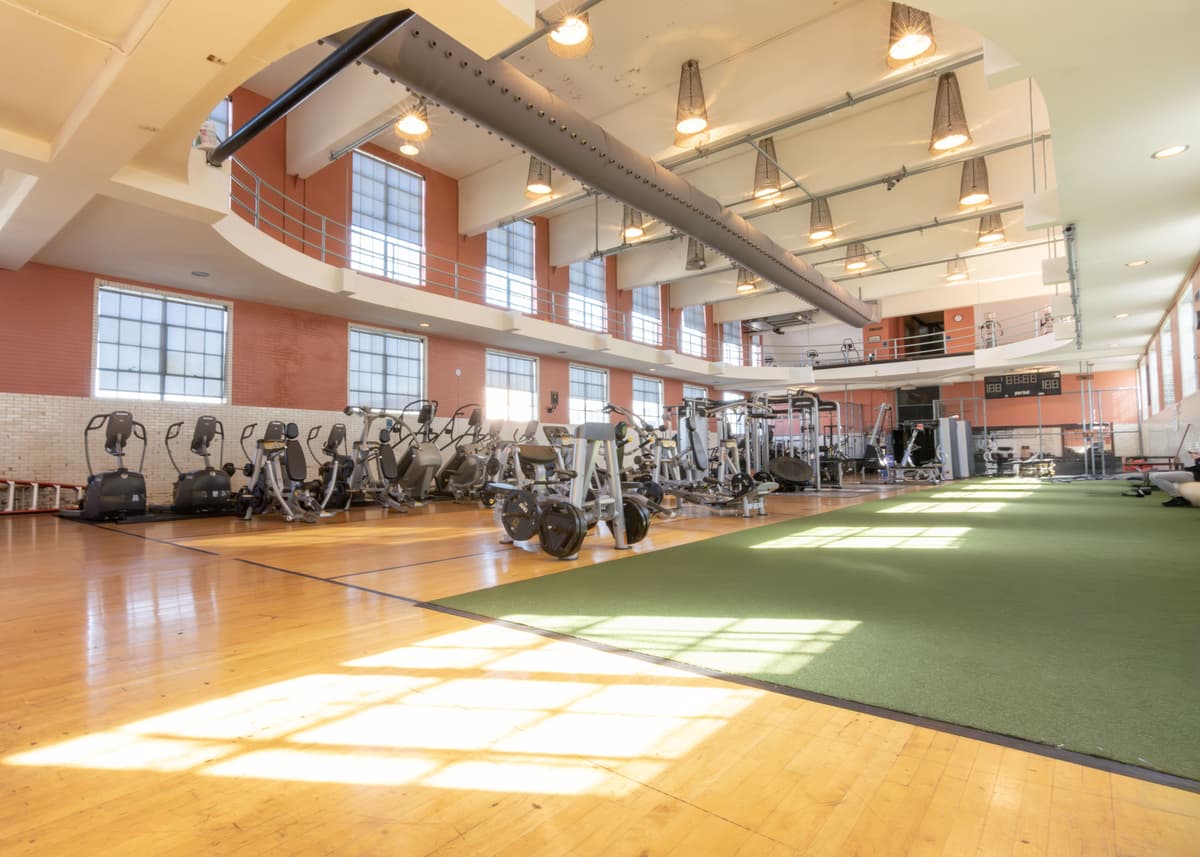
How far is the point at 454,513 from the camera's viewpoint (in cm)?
825

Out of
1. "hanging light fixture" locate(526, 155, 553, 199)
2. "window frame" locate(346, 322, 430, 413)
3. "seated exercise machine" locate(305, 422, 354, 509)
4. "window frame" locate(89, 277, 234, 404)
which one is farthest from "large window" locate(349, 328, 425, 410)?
"hanging light fixture" locate(526, 155, 553, 199)

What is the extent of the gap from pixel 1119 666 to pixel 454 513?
7210mm

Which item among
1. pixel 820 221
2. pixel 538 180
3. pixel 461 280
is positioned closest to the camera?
pixel 538 180

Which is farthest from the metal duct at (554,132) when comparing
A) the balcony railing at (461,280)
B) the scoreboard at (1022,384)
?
the scoreboard at (1022,384)

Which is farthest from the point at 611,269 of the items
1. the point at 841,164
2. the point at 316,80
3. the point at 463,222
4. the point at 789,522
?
the point at 316,80

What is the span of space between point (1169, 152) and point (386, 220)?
10.7 m

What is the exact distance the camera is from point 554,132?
5578mm

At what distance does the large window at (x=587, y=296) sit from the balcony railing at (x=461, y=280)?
0.03 metres

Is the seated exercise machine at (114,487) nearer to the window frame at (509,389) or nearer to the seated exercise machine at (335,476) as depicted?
the seated exercise machine at (335,476)

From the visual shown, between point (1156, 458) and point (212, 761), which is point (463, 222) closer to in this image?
point (212, 761)

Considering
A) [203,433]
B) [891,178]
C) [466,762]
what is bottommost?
[466,762]

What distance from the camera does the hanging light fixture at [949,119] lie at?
7.34 meters

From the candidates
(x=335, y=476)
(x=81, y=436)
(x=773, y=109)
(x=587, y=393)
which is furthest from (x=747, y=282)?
(x=81, y=436)

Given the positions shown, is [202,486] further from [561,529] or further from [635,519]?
[635,519]
